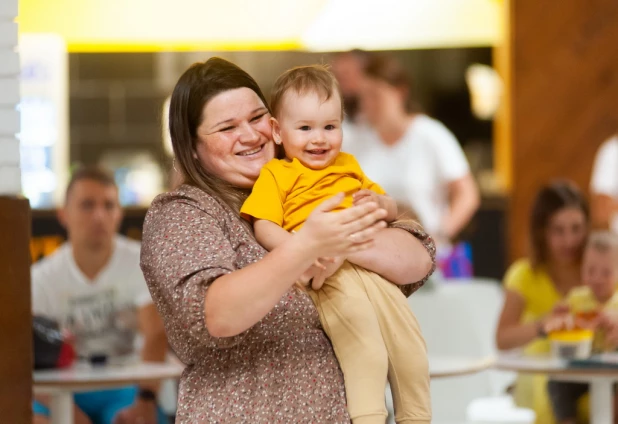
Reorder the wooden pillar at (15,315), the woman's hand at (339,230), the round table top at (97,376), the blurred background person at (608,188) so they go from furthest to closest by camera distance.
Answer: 1. the blurred background person at (608,188)
2. the round table top at (97,376)
3. the wooden pillar at (15,315)
4. the woman's hand at (339,230)

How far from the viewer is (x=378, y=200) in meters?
2.05

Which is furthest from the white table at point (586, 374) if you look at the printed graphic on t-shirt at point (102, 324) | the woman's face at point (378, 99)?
the woman's face at point (378, 99)

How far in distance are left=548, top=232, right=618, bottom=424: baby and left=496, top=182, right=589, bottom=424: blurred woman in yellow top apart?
12 cm

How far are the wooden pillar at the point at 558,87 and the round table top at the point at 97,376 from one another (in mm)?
4609

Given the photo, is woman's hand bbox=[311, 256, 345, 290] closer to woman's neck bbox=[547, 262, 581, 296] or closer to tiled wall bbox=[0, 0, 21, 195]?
tiled wall bbox=[0, 0, 21, 195]

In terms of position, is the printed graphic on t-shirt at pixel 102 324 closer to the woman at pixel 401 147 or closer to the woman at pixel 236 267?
the woman at pixel 401 147

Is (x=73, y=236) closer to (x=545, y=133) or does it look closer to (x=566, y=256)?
(x=566, y=256)

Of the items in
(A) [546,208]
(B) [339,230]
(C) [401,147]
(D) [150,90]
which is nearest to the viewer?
(B) [339,230]

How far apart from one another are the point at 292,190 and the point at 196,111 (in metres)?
0.24

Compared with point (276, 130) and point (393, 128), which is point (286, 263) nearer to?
point (276, 130)

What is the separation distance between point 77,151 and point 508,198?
4226 mm

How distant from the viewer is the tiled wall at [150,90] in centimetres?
977

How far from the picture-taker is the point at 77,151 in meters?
9.80

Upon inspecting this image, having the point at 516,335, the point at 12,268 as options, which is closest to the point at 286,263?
the point at 12,268
